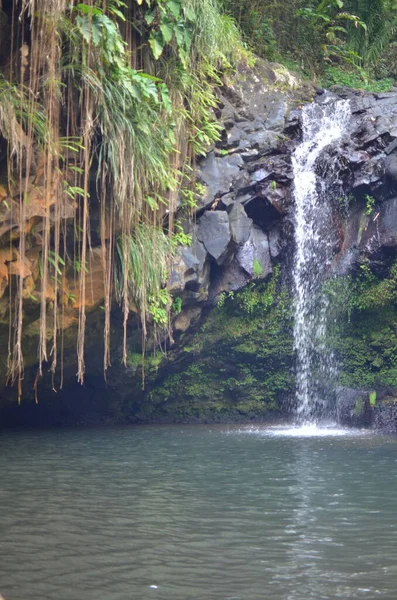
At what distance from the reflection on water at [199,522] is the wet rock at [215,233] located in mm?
3208

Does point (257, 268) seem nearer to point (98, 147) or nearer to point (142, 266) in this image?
point (142, 266)

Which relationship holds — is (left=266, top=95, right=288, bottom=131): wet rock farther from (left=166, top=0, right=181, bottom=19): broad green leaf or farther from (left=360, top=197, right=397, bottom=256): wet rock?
(left=166, top=0, right=181, bottom=19): broad green leaf

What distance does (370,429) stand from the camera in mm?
11922

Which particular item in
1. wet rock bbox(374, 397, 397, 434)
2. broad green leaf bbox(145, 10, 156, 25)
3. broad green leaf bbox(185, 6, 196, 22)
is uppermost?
broad green leaf bbox(185, 6, 196, 22)

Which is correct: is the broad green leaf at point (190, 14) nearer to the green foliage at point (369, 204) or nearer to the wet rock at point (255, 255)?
the wet rock at point (255, 255)

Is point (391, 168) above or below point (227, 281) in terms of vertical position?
above

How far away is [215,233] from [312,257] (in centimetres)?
217

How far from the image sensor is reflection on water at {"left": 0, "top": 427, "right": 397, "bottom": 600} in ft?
14.5

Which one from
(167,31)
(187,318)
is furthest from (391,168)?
(167,31)

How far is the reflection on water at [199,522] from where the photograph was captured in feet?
14.5

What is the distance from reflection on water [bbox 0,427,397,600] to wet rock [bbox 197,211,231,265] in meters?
3.21

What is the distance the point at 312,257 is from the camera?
12.9m

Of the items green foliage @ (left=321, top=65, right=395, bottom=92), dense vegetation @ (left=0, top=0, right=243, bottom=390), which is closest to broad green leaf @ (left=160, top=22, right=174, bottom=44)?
dense vegetation @ (left=0, top=0, right=243, bottom=390)

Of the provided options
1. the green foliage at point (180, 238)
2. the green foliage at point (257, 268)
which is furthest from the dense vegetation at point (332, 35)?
the green foliage at point (180, 238)
